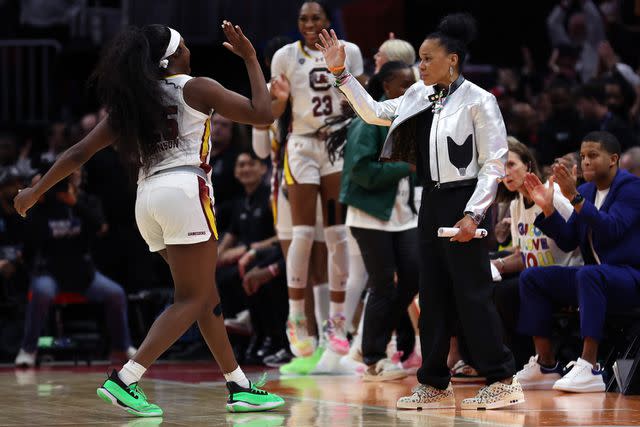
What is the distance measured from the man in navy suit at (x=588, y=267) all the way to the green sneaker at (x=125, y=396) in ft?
8.27

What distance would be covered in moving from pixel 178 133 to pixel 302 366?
300cm

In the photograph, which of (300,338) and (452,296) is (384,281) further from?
→ (452,296)

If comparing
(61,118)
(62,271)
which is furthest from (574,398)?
(61,118)

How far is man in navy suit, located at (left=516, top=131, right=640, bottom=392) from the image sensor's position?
690 centimetres

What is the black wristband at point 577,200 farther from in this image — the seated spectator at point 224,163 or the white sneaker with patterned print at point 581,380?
the seated spectator at point 224,163

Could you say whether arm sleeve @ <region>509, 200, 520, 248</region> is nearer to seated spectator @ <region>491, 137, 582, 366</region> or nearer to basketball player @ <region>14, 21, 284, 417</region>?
seated spectator @ <region>491, 137, 582, 366</region>

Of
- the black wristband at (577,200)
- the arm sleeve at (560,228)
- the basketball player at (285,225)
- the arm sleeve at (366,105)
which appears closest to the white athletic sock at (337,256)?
the basketball player at (285,225)

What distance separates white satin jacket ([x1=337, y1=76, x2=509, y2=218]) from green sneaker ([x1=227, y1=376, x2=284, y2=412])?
142 centimetres

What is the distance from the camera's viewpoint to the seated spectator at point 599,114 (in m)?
9.87

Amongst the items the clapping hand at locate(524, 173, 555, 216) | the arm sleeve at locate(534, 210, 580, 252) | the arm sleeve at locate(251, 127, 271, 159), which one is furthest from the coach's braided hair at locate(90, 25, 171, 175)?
the arm sleeve at locate(251, 127, 271, 159)

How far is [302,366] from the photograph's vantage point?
27.6 feet

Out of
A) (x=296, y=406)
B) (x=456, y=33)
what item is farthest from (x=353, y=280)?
(x=456, y=33)

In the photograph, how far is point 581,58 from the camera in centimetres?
1321

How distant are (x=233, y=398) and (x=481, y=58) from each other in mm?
9445
